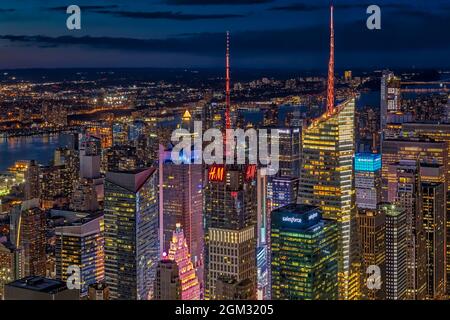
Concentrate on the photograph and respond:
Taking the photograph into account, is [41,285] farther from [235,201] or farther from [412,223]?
[412,223]

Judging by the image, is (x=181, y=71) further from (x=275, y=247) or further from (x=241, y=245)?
(x=275, y=247)

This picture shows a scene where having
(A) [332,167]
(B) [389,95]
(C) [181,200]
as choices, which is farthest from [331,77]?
(B) [389,95]

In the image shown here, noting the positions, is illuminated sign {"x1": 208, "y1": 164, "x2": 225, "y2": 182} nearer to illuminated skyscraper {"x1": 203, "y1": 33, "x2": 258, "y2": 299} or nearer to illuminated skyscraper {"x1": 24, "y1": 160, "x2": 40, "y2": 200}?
illuminated skyscraper {"x1": 203, "y1": 33, "x2": 258, "y2": 299}

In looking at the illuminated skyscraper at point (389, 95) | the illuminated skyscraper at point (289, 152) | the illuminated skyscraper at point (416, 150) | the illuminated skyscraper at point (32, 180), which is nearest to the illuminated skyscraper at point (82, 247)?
the illuminated skyscraper at point (289, 152)

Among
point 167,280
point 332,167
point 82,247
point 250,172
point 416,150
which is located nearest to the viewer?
point 167,280

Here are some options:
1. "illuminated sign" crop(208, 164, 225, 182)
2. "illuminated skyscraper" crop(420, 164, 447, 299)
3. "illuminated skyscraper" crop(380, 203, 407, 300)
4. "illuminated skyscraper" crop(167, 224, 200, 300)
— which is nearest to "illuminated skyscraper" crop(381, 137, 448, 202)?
"illuminated skyscraper" crop(420, 164, 447, 299)

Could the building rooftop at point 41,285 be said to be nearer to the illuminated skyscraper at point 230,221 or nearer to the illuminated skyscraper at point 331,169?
the illuminated skyscraper at point 230,221
